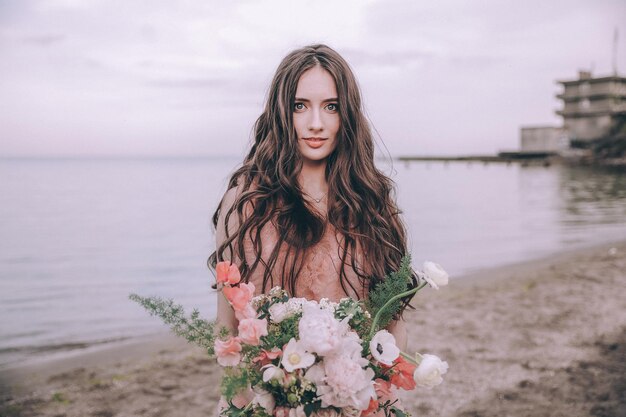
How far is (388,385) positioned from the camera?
1853 mm

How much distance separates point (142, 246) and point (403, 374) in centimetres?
1529

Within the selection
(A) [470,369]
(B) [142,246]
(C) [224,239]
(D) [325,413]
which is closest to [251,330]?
(D) [325,413]

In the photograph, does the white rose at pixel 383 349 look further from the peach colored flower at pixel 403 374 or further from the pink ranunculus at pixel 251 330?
the pink ranunculus at pixel 251 330

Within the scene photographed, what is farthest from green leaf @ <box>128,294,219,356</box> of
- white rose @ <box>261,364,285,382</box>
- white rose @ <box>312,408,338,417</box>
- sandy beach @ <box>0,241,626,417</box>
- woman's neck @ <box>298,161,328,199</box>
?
sandy beach @ <box>0,241,626,417</box>

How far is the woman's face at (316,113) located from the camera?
231 cm

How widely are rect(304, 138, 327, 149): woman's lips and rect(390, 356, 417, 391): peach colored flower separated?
90 cm

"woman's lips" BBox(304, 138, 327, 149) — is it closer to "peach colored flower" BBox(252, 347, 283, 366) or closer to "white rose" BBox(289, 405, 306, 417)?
"peach colored flower" BBox(252, 347, 283, 366)

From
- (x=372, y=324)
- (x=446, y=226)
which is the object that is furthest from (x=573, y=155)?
(x=372, y=324)

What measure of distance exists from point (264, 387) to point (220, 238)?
0.80 metres

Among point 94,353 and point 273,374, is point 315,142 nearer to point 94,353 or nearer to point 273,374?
point 273,374

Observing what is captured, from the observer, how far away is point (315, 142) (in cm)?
234

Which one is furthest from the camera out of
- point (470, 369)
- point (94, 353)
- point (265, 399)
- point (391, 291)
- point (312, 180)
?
point (94, 353)

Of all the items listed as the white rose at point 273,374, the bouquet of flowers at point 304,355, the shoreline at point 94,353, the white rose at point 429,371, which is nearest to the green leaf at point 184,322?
the bouquet of flowers at point 304,355

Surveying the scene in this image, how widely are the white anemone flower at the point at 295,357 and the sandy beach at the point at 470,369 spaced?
12.2ft
